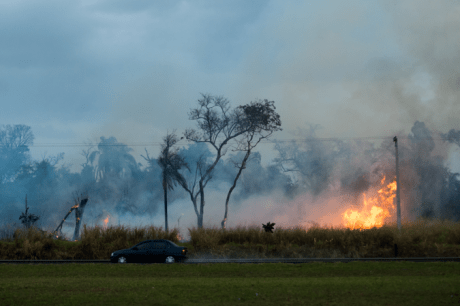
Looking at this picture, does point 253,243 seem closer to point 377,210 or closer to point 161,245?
point 161,245

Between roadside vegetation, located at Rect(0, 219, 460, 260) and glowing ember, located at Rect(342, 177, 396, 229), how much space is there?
20.2 m

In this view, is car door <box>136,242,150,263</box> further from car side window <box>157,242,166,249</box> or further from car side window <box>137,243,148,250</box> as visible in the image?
car side window <box>157,242,166,249</box>

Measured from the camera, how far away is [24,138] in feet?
247

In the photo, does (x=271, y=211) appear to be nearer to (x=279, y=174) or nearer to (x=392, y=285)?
(x=279, y=174)

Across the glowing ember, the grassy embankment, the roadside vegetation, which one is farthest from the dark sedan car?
the glowing ember

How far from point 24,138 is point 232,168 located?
1304 inches

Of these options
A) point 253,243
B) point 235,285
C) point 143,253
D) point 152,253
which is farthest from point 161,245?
point 235,285

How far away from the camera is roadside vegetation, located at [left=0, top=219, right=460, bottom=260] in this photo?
2858 centimetres

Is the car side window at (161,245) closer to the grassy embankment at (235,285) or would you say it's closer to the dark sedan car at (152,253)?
the dark sedan car at (152,253)

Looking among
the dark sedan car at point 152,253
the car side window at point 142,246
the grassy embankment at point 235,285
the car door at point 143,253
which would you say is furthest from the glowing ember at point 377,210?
the car door at point 143,253

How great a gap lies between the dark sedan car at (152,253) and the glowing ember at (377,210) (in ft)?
104

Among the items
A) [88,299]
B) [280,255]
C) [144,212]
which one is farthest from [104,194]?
[88,299]

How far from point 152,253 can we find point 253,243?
8.07m

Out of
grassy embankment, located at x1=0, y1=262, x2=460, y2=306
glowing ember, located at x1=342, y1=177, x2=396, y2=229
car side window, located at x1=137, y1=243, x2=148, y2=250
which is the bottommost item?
grassy embankment, located at x1=0, y1=262, x2=460, y2=306
